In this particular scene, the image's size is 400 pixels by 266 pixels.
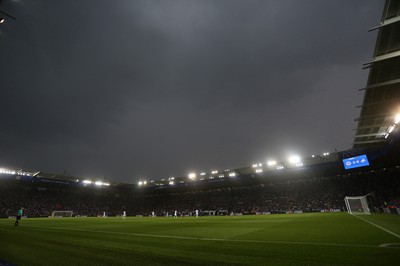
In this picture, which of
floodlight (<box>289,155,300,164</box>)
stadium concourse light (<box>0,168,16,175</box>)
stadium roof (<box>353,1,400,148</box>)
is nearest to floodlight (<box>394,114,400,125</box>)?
stadium roof (<box>353,1,400,148</box>)

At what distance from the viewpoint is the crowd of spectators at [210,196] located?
45.2m

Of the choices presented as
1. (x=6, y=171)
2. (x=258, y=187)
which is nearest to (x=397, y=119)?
(x=258, y=187)

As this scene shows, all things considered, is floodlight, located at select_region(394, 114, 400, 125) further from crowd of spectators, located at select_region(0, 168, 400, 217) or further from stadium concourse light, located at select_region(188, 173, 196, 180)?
stadium concourse light, located at select_region(188, 173, 196, 180)

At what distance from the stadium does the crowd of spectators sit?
28 centimetres

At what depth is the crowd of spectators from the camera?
148 feet

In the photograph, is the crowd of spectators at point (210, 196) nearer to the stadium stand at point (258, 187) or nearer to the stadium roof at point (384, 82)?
the stadium stand at point (258, 187)

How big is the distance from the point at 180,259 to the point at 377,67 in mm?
16064

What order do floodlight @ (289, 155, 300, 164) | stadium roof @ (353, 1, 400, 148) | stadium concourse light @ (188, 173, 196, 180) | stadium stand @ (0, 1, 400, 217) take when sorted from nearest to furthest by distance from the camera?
1. stadium roof @ (353, 1, 400, 148)
2. stadium stand @ (0, 1, 400, 217)
3. floodlight @ (289, 155, 300, 164)
4. stadium concourse light @ (188, 173, 196, 180)

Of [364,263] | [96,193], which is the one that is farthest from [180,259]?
[96,193]

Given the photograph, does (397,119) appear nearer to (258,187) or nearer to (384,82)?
(384,82)

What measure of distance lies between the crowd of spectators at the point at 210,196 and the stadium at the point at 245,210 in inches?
10.9

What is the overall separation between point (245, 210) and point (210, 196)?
57.1 ft

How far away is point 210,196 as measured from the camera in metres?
67.6

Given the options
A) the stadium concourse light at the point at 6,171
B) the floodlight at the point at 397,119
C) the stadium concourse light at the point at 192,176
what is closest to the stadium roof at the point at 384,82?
the floodlight at the point at 397,119
